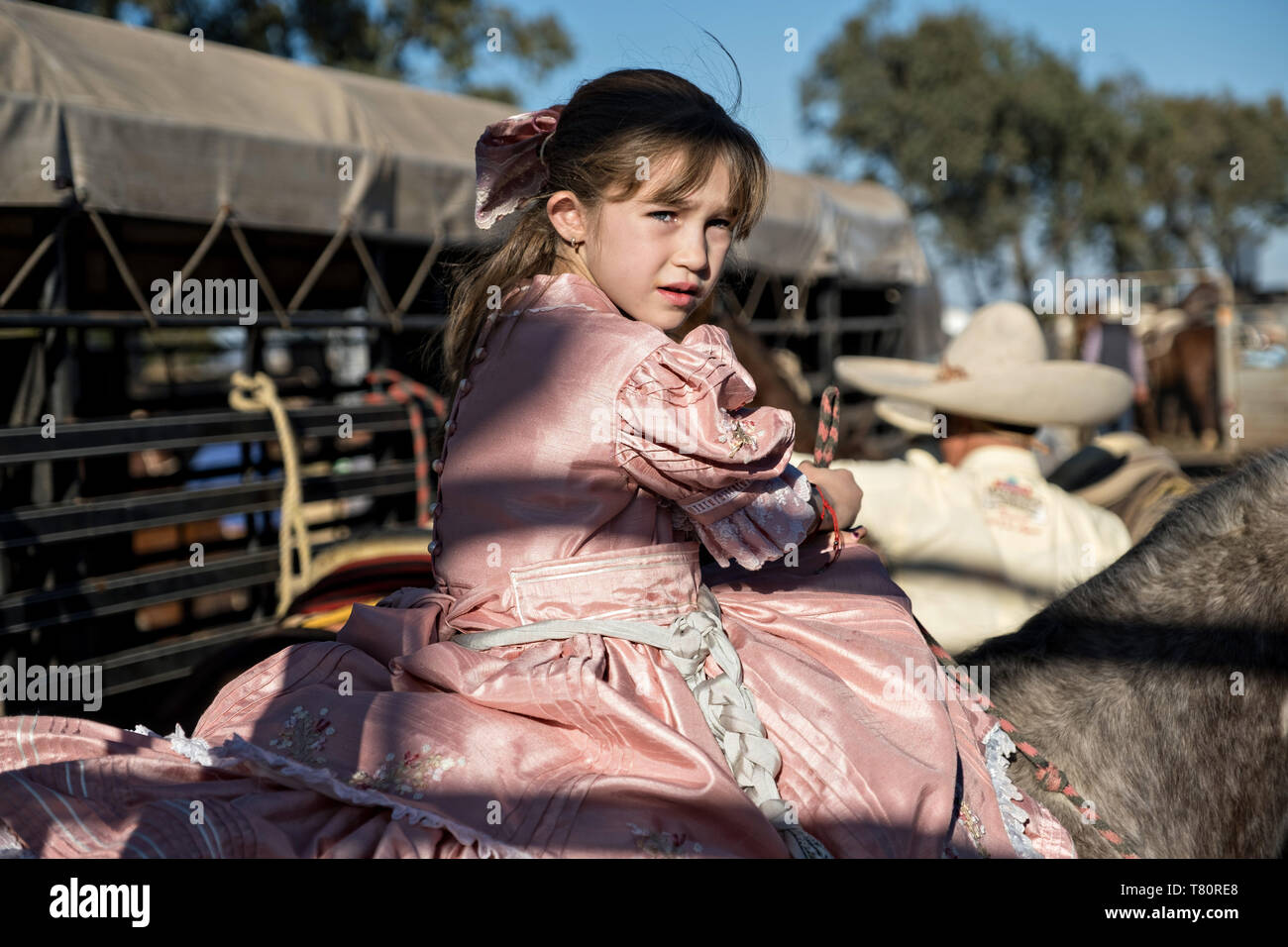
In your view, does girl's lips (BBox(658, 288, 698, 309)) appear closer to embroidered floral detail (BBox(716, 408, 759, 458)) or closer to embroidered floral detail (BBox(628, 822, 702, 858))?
embroidered floral detail (BBox(716, 408, 759, 458))

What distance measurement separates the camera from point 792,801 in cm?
137

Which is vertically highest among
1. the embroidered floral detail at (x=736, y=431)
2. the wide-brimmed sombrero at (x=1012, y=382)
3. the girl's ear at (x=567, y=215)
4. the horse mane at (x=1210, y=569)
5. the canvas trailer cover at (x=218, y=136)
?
the canvas trailer cover at (x=218, y=136)

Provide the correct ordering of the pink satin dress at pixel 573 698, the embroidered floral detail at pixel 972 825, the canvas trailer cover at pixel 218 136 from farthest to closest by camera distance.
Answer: the canvas trailer cover at pixel 218 136
the embroidered floral detail at pixel 972 825
the pink satin dress at pixel 573 698

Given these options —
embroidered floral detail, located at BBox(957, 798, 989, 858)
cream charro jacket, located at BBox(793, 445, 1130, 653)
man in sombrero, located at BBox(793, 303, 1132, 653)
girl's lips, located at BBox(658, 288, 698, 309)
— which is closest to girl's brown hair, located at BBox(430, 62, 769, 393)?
girl's lips, located at BBox(658, 288, 698, 309)

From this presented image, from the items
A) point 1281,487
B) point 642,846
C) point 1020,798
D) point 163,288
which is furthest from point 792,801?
point 163,288

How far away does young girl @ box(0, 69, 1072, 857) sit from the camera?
1243mm

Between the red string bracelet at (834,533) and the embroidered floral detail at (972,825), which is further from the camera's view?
the red string bracelet at (834,533)

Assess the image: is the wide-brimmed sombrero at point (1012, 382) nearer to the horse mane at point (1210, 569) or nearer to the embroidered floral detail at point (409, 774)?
the horse mane at point (1210, 569)

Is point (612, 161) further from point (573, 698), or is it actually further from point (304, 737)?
point (304, 737)

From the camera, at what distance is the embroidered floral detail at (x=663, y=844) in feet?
4.04

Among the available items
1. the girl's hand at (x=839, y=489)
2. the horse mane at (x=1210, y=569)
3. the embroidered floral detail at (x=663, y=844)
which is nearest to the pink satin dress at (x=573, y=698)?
the embroidered floral detail at (x=663, y=844)

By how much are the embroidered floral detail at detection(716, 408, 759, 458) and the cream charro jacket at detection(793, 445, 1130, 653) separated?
178cm

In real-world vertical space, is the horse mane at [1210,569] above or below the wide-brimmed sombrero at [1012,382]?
below

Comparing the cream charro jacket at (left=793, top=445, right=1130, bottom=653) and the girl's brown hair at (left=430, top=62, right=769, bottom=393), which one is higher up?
the girl's brown hair at (left=430, top=62, right=769, bottom=393)
